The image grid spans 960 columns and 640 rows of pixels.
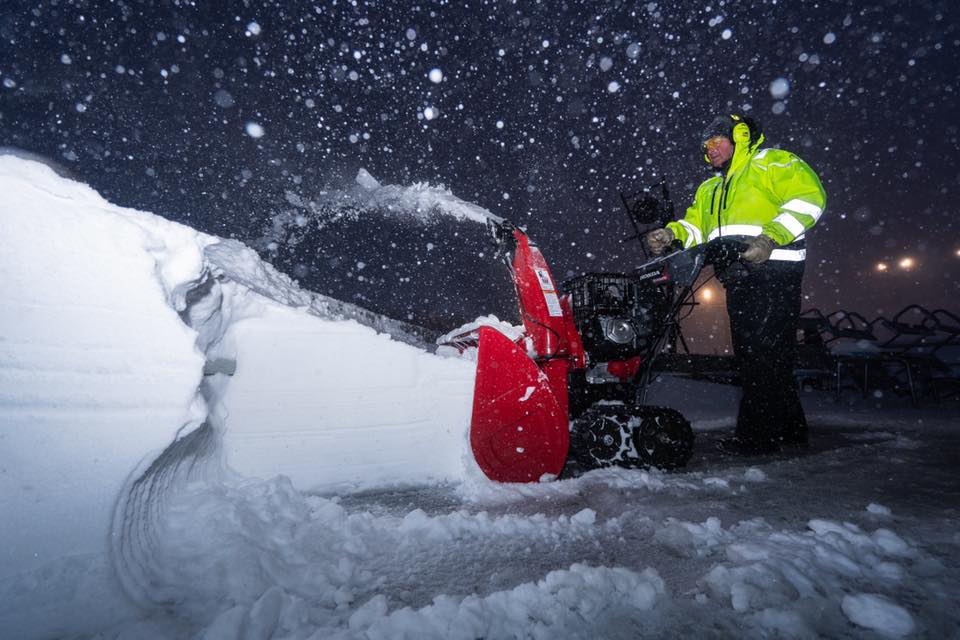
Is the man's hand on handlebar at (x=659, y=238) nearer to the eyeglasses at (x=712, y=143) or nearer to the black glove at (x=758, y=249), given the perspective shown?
the black glove at (x=758, y=249)

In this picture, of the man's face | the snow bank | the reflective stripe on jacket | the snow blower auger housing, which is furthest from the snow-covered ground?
the man's face

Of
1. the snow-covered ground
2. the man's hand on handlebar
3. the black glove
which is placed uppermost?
the man's hand on handlebar

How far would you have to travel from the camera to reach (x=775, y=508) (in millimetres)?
2020

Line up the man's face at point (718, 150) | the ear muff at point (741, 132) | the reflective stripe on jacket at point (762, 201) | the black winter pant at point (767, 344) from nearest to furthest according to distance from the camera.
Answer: the reflective stripe on jacket at point (762, 201) < the black winter pant at point (767, 344) < the ear muff at point (741, 132) < the man's face at point (718, 150)

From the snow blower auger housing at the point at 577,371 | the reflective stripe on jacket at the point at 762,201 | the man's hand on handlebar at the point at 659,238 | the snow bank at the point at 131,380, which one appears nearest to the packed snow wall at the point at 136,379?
the snow bank at the point at 131,380

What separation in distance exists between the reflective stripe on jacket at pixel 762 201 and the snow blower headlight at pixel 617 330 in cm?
119

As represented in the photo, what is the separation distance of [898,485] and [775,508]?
1.15 metres

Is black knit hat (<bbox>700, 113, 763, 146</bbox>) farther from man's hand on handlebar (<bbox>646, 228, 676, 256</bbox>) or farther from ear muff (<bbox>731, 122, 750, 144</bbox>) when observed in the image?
man's hand on handlebar (<bbox>646, 228, 676, 256</bbox>)

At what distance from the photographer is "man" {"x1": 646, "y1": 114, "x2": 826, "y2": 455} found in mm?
2921

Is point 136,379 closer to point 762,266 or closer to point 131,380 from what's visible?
point 131,380

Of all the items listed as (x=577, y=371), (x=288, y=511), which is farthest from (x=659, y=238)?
(x=288, y=511)

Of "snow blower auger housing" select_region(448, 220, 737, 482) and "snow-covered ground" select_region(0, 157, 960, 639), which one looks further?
"snow blower auger housing" select_region(448, 220, 737, 482)

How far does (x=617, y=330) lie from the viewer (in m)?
2.88

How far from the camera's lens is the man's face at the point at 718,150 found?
3445 millimetres
